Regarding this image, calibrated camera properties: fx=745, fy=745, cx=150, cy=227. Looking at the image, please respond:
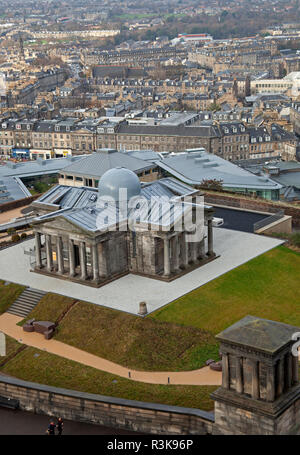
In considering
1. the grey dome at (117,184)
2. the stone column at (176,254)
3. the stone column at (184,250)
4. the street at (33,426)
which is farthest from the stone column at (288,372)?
the grey dome at (117,184)

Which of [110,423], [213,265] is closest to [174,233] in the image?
[213,265]

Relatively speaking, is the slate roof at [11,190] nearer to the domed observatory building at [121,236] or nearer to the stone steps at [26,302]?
the domed observatory building at [121,236]

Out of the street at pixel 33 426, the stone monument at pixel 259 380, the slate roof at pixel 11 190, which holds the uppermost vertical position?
A: the stone monument at pixel 259 380

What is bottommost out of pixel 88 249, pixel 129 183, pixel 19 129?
pixel 19 129

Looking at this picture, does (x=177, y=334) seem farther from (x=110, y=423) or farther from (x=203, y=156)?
(x=203, y=156)

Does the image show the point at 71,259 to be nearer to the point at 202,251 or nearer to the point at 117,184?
the point at 117,184

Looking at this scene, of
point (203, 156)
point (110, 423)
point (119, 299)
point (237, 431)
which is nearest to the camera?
point (237, 431)
